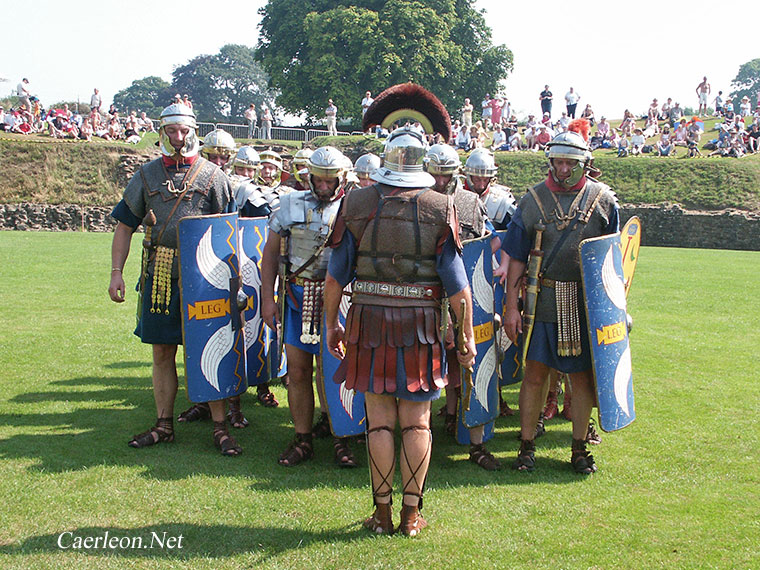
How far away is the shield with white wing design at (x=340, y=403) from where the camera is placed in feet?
15.1

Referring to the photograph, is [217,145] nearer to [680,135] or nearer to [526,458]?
[526,458]

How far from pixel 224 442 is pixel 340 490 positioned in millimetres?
991

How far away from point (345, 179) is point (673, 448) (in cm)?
286

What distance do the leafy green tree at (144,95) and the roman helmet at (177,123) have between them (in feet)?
284

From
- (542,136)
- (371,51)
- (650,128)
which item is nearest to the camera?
(542,136)

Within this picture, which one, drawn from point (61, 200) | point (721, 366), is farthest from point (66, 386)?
point (61, 200)

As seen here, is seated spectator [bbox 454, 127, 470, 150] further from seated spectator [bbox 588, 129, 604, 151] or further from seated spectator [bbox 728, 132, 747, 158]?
seated spectator [bbox 728, 132, 747, 158]

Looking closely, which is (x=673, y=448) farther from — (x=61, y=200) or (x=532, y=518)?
(x=61, y=200)

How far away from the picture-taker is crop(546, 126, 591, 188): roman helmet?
4.50 meters

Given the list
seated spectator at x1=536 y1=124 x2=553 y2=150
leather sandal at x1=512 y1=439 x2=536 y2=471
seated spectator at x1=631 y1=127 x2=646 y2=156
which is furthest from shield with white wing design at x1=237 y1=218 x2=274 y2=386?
seated spectator at x1=631 y1=127 x2=646 y2=156

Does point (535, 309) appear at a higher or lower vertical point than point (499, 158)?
lower

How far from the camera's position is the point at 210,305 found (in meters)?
4.80

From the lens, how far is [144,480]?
4.25m

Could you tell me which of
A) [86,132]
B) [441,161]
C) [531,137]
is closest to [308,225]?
[441,161]
